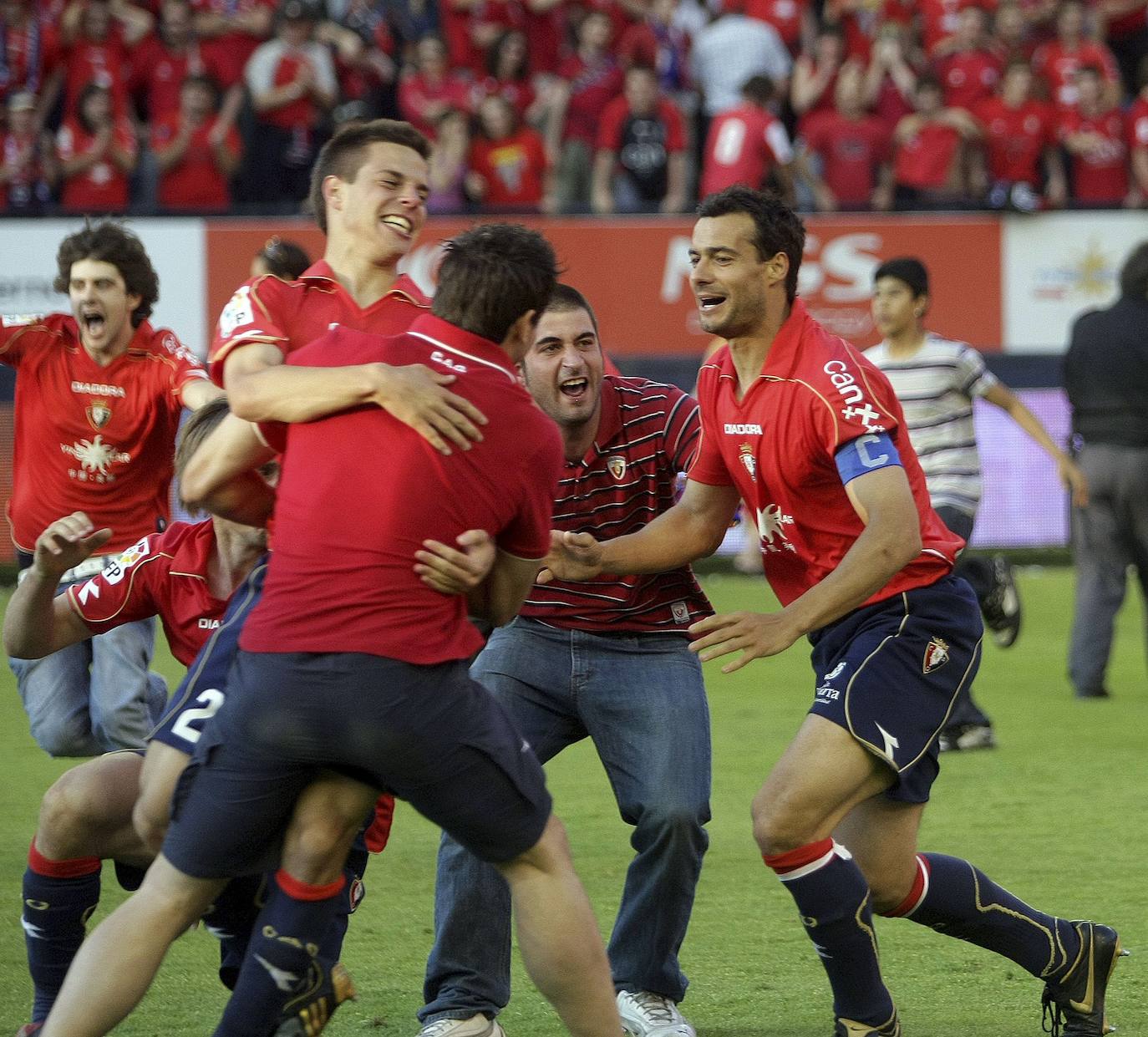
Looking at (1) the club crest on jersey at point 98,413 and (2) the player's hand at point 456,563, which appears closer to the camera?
(2) the player's hand at point 456,563

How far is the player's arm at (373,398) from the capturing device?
3.71 meters

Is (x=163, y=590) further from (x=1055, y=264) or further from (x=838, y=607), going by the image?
(x=1055, y=264)

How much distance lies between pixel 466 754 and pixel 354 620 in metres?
0.37

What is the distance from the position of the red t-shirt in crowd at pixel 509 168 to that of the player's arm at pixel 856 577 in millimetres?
11521

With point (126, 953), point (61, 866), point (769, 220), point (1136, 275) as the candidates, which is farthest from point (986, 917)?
point (1136, 275)

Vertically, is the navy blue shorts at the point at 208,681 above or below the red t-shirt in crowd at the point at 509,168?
below

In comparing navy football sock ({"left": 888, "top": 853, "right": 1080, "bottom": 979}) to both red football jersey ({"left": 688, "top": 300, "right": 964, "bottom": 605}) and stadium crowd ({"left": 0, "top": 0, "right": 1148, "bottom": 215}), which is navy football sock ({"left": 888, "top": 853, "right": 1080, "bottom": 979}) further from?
stadium crowd ({"left": 0, "top": 0, "right": 1148, "bottom": 215})

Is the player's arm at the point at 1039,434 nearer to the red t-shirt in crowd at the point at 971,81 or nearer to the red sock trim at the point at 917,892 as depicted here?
the red sock trim at the point at 917,892

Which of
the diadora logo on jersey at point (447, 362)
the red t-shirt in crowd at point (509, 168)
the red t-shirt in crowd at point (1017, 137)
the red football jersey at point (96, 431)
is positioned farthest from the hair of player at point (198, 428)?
the red t-shirt in crowd at point (1017, 137)

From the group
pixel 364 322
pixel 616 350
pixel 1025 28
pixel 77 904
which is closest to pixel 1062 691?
pixel 616 350

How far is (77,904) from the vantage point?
14.9ft

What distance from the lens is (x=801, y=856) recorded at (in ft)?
14.7

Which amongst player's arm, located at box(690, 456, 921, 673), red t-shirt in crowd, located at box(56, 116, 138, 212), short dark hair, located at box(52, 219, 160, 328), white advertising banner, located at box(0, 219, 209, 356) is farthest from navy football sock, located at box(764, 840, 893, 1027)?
red t-shirt in crowd, located at box(56, 116, 138, 212)

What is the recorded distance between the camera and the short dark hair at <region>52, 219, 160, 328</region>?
654cm
